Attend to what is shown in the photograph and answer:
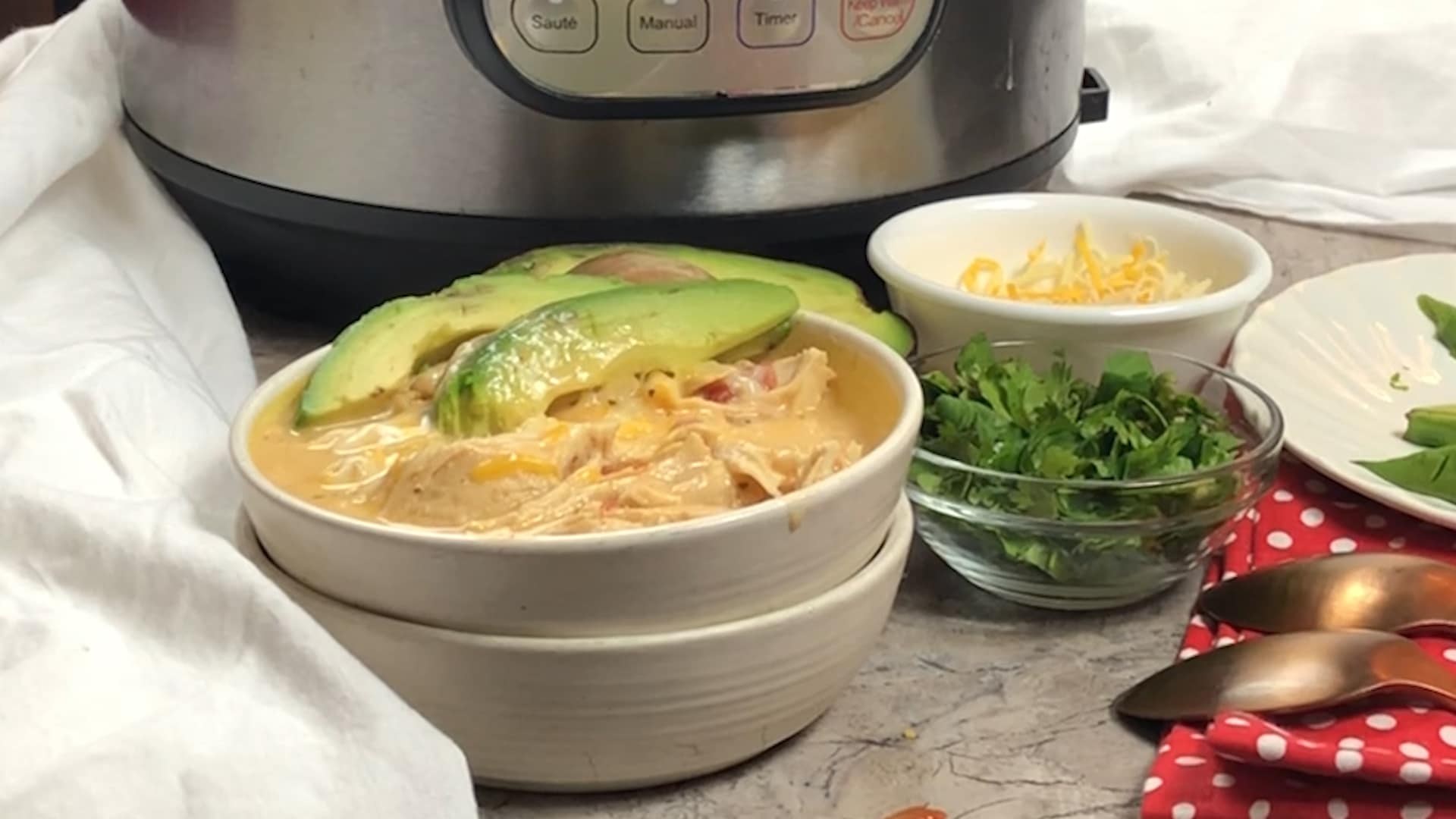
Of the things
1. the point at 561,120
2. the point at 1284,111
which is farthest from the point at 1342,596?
the point at 1284,111

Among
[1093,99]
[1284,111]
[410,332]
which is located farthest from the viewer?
[1284,111]

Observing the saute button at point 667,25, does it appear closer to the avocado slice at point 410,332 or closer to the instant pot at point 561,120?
the instant pot at point 561,120

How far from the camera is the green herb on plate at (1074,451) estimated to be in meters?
0.50

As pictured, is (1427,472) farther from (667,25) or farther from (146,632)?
(146,632)

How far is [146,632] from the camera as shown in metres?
0.40

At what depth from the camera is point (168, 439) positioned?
0.50 m

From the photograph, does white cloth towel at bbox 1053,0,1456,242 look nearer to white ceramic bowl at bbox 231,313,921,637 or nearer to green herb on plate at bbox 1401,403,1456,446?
green herb on plate at bbox 1401,403,1456,446

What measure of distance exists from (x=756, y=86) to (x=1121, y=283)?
0.16 metres

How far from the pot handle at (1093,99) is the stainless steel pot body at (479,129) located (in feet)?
0.60

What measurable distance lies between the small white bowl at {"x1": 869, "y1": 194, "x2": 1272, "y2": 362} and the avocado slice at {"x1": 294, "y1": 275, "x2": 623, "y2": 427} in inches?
5.3

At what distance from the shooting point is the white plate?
593 millimetres

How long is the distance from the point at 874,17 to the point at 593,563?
0.98 ft

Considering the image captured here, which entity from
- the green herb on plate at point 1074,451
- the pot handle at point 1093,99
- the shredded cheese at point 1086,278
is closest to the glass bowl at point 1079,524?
the green herb on plate at point 1074,451

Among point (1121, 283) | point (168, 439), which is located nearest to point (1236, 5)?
point (1121, 283)
